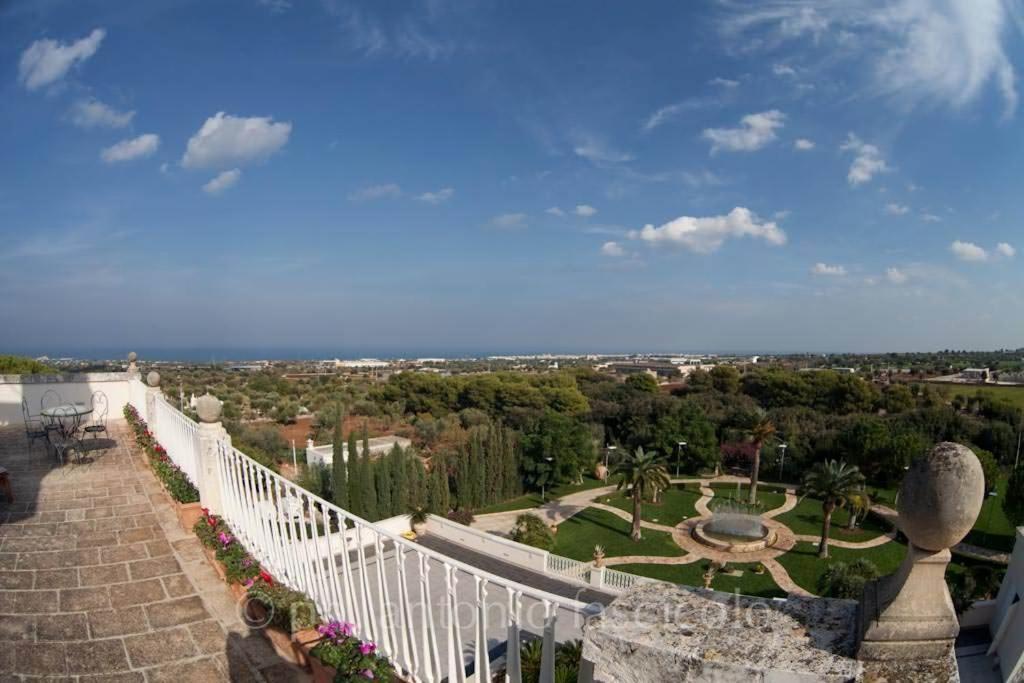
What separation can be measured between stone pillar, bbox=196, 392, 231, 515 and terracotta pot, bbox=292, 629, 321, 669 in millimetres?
1975

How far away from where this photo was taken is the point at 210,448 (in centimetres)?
451

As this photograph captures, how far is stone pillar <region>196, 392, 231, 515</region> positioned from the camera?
436 cm

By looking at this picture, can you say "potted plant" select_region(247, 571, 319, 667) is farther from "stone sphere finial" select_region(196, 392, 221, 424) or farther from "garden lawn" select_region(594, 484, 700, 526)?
"garden lawn" select_region(594, 484, 700, 526)

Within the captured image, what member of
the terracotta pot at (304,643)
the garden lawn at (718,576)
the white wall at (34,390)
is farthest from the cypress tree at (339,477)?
the terracotta pot at (304,643)

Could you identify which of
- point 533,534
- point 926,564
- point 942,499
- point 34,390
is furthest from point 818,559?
point 34,390

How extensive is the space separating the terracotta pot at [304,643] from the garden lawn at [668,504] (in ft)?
65.6

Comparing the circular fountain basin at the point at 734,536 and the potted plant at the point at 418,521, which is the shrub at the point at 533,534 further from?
the circular fountain basin at the point at 734,536

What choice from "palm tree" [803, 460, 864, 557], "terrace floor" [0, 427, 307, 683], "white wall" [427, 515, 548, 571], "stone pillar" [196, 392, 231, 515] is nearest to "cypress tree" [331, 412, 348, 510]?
"white wall" [427, 515, 548, 571]

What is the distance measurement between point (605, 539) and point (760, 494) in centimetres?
961

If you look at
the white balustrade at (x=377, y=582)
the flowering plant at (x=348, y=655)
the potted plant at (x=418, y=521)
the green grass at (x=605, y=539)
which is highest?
the white balustrade at (x=377, y=582)

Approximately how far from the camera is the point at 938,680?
129cm

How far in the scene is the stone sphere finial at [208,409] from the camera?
14.1ft

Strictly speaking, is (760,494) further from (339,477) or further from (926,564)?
(926,564)

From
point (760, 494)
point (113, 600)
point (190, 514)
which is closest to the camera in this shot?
point (113, 600)
